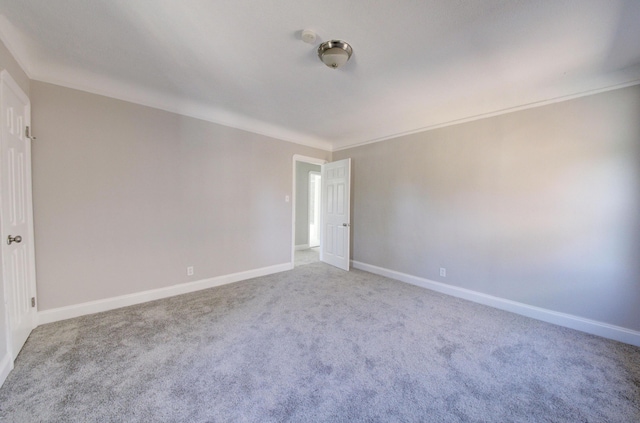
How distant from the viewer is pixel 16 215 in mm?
2010

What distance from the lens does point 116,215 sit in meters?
2.77

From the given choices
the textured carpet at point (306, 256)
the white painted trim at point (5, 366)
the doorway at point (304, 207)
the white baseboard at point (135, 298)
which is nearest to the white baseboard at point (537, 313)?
the textured carpet at point (306, 256)

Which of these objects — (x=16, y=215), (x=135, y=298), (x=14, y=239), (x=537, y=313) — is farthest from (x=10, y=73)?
(x=537, y=313)

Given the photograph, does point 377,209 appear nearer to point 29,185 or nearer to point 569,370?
point 569,370

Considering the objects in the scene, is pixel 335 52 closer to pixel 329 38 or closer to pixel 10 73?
pixel 329 38

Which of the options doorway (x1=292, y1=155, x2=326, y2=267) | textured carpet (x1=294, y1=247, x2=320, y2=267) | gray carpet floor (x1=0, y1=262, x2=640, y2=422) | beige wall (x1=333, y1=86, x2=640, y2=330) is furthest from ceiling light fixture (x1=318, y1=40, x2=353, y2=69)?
doorway (x1=292, y1=155, x2=326, y2=267)

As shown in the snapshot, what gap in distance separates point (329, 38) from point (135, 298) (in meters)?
3.51

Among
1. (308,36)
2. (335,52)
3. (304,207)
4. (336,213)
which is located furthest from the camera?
(304,207)

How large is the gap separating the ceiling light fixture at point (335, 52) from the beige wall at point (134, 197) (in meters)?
2.17

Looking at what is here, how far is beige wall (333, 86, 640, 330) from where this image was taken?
2295mm

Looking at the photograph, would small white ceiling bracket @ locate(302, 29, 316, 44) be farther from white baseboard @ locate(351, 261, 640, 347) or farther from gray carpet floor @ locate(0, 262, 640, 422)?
white baseboard @ locate(351, 261, 640, 347)

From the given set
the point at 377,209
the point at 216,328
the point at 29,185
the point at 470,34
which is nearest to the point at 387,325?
the point at 216,328

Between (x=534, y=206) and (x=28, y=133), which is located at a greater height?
(x=28, y=133)

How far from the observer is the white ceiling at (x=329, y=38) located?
163cm
